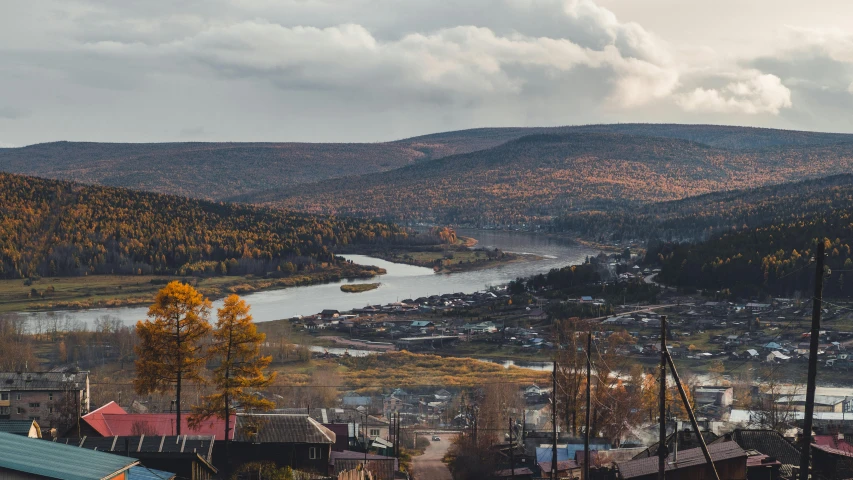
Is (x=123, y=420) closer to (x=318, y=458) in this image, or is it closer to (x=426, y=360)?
(x=318, y=458)

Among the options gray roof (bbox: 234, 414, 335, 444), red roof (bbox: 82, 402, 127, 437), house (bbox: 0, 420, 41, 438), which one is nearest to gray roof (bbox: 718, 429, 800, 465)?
gray roof (bbox: 234, 414, 335, 444)

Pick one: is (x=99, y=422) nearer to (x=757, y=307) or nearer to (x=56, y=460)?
(x=56, y=460)

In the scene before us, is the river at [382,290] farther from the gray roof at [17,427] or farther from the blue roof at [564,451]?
the gray roof at [17,427]

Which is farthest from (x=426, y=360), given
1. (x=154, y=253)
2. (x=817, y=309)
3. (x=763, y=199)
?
(x=763, y=199)

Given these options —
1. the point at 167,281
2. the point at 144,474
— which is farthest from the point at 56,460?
the point at 167,281

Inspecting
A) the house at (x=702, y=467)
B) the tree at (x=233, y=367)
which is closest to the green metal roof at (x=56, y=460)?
the tree at (x=233, y=367)

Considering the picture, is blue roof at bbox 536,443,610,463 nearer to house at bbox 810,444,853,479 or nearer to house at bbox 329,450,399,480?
house at bbox 329,450,399,480
